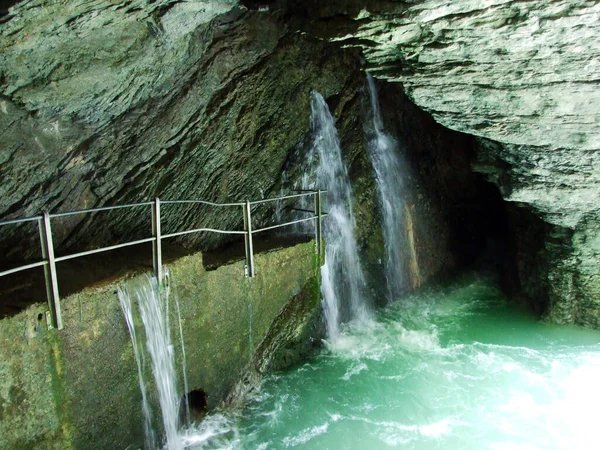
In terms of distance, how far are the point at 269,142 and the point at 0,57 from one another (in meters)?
4.60

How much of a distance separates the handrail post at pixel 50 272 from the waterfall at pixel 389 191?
729 centimetres

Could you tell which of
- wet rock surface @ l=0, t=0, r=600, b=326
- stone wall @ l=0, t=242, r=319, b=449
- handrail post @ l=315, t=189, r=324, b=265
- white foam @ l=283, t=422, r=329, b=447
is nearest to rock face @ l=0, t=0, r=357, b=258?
wet rock surface @ l=0, t=0, r=600, b=326

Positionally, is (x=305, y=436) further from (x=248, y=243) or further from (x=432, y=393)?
(x=248, y=243)

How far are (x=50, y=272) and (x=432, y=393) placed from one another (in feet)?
19.1

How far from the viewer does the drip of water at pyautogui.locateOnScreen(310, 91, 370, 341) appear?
29.2 feet

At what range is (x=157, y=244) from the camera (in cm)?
509

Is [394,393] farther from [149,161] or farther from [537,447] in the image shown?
[149,161]

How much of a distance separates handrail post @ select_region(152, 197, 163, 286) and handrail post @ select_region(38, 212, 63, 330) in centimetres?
112

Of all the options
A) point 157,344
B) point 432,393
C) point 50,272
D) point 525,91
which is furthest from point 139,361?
point 525,91

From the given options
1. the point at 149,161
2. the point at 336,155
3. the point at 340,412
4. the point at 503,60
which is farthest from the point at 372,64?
the point at 340,412

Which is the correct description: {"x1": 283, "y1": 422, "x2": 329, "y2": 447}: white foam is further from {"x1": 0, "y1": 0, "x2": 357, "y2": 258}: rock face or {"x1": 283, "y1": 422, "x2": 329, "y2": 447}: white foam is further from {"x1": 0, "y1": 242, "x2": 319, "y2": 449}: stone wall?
{"x1": 0, "y1": 0, "x2": 357, "y2": 258}: rock face

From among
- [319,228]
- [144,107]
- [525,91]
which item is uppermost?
[144,107]

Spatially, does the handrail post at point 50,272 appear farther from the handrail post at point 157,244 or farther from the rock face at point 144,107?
the rock face at point 144,107

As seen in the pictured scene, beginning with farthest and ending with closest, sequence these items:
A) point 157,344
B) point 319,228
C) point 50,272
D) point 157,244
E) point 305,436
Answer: point 319,228
point 305,436
point 157,344
point 157,244
point 50,272
